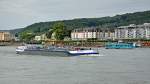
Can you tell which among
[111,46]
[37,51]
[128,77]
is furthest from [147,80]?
[111,46]

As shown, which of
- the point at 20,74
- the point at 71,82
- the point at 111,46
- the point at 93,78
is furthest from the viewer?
the point at 111,46

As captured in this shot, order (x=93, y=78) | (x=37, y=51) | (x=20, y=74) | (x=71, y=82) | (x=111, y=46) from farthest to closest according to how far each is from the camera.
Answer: (x=111, y=46), (x=37, y=51), (x=20, y=74), (x=93, y=78), (x=71, y=82)

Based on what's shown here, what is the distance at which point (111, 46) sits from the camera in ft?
450

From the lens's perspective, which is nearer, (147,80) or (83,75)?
(147,80)

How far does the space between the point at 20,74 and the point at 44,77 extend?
3.52m

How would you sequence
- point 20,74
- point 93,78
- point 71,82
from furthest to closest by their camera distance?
point 20,74 → point 93,78 → point 71,82

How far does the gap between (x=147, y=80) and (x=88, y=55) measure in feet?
136

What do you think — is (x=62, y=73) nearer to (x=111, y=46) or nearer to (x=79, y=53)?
(x=79, y=53)

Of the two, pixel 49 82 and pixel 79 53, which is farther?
pixel 79 53

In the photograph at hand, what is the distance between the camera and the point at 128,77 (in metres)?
40.2

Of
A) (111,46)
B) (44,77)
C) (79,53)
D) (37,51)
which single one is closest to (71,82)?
(44,77)

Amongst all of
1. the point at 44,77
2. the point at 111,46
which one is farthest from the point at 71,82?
the point at 111,46

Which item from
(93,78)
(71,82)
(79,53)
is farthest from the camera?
(79,53)

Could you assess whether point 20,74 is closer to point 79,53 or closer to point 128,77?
point 128,77
